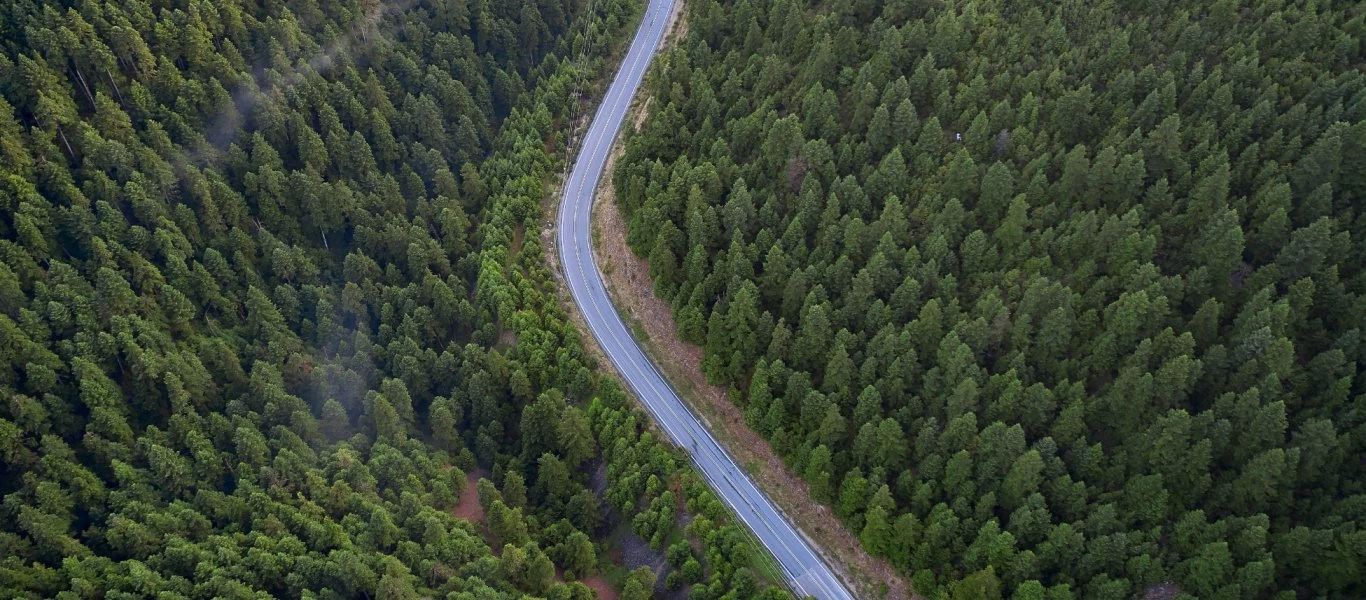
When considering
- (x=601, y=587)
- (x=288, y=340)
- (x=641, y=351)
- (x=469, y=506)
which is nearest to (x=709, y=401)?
(x=641, y=351)

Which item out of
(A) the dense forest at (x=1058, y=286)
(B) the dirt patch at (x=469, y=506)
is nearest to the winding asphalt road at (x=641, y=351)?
(A) the dense forest at (x=1058, y=286)

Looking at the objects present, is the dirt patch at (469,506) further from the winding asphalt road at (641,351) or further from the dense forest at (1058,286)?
the dense forest at (1058,286)

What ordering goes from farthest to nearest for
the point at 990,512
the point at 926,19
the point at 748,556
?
the point at 926,19 → the point at 748,556 → the point at 990,512

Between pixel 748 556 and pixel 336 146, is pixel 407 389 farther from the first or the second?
pixel 748 556

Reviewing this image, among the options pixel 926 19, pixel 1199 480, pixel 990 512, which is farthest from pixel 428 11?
pixel 1199 480

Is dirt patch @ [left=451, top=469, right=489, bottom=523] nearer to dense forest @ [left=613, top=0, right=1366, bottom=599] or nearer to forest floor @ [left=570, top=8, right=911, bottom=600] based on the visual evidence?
forest floor @ [left=570, top=8, right=911, bottom=600]
